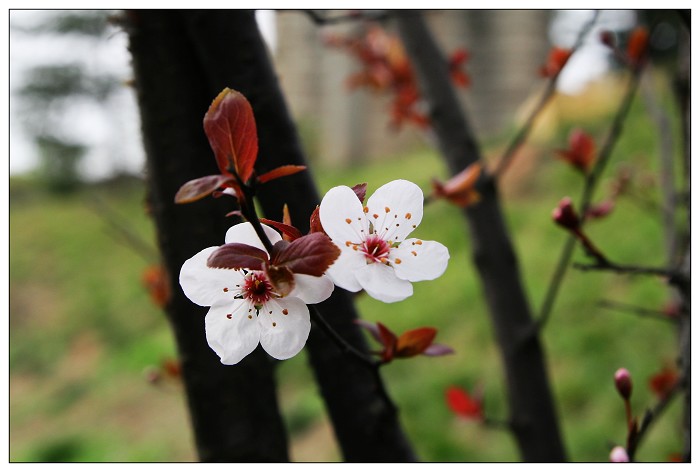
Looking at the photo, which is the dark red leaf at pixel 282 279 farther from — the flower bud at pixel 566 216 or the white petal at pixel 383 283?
the flower bud at pixel 566 216

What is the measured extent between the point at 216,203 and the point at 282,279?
256 millimetres

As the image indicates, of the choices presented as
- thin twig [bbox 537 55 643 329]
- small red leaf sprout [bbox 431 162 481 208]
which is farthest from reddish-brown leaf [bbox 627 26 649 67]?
small red leaf sprout [bbox 431 162 481 208]

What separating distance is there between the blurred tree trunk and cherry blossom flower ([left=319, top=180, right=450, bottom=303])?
0.60 feet

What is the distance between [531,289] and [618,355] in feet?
1.48

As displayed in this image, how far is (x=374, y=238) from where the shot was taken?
0.94 ft

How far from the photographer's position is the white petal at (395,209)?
0.91ft

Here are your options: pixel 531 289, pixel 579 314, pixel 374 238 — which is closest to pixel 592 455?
pixel 579 314

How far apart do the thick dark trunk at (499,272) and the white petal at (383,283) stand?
23.3 inches

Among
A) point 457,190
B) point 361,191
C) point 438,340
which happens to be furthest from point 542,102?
point 438,340

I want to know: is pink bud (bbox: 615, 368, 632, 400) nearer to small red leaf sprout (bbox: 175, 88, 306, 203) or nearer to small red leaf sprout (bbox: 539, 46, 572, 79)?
small red leaf sprout (bbox: 175, 88, 306, 203)

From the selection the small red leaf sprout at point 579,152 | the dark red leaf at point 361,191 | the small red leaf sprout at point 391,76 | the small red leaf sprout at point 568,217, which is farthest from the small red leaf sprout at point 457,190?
the small red leaf sprout at point 391,76

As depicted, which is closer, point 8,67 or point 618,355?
point 8,67

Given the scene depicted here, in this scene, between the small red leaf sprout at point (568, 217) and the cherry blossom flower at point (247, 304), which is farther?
the small red leaf sprout at point (568, 217)

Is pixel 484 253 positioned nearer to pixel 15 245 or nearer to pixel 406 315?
pixel 406 315
